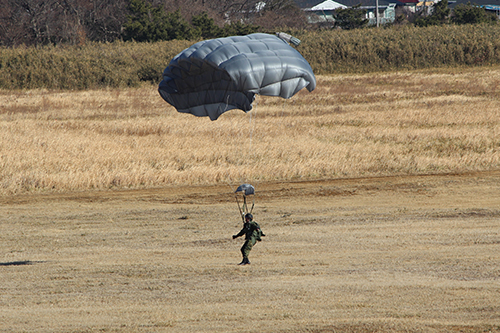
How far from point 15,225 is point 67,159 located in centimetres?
721

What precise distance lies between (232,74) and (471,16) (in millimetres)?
70966

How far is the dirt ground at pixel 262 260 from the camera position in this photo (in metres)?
9.66

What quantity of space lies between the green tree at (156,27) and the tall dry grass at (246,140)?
2472 centimetres

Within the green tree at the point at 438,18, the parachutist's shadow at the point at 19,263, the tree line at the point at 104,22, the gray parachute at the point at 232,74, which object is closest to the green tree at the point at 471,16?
the green tree at the point at 438,18

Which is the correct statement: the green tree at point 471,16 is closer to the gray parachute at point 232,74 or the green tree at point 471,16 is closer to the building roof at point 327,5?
the building roof at point 327,5

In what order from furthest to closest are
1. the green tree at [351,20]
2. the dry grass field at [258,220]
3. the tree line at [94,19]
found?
the green tree at [351,20], the tree line at [94,19], the dry grass field at [258,220]

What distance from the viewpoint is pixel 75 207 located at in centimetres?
1970

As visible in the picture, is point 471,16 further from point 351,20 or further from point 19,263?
point 19,263

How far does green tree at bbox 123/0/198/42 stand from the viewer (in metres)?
66.3

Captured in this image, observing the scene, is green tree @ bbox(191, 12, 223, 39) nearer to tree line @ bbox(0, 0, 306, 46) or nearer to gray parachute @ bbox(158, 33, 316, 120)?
tree line @ bbox(0, 0, 306, 46)

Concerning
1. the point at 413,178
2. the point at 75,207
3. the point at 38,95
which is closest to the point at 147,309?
the point at 75,207

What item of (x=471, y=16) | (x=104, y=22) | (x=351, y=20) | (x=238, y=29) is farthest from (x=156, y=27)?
(x=471, y=16)

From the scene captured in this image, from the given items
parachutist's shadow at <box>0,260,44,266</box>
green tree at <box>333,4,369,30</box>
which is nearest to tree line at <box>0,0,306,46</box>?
green tree at <box>333,4,369,30</box>

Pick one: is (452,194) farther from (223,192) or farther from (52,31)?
(52,31)
